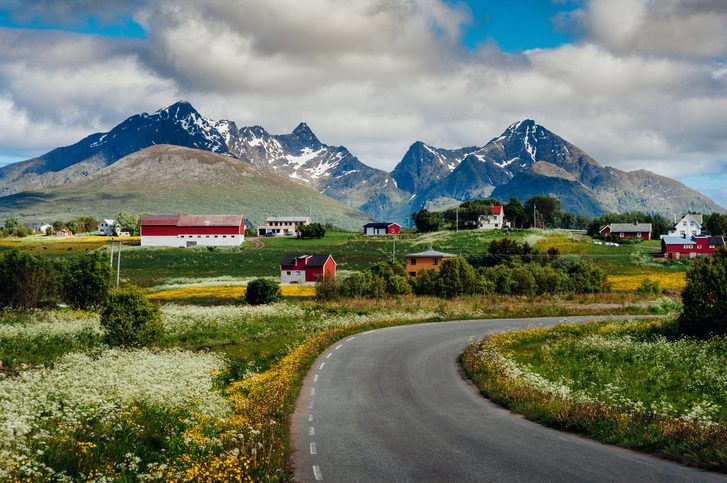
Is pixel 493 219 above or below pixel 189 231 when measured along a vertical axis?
above

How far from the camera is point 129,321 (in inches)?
1232

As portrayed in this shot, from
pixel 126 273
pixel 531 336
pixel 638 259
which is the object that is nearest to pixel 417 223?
pixel 638 259

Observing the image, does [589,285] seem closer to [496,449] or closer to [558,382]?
[558,382]

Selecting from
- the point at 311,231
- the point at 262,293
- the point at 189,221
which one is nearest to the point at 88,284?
the point at 262,293

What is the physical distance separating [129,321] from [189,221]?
151743 millimetres

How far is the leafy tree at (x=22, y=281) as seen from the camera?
162ft

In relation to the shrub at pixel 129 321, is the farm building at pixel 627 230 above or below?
above

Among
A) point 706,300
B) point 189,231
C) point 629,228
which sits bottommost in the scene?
point 706,300

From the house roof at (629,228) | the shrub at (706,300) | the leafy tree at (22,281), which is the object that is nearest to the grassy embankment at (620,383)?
the shrub at (706,300)

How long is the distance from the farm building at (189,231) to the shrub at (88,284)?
376 feet

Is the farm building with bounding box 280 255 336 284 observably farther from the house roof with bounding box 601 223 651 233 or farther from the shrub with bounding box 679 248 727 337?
the house roof with bounding box 601 223 651 233

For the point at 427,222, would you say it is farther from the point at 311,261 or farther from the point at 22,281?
the point at 22,281

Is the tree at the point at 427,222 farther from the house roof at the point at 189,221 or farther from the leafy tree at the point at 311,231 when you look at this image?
the house roof at the point at 189,221

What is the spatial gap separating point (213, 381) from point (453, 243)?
125 metres
